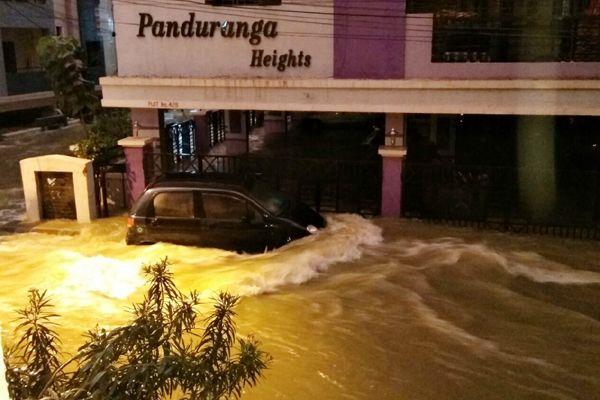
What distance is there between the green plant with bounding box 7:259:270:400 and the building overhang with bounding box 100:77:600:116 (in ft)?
28.1

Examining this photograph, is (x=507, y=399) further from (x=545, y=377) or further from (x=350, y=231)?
(x=350, y=231)

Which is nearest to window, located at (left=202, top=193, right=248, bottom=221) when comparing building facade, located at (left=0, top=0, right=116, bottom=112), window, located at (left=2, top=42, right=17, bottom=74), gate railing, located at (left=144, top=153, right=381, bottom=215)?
gate railing, located at (left=144, top=153, right=381, bottom=215)

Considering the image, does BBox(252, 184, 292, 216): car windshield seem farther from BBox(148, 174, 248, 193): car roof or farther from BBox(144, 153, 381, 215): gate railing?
BBox(144, 153, 381, 215): gate railing

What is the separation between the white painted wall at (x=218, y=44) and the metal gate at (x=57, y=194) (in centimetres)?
264

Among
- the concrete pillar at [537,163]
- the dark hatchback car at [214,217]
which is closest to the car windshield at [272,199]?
the dark hatchback car at [214,217]

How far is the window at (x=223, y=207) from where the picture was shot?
9984mm

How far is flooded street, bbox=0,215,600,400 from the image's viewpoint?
6.89 m

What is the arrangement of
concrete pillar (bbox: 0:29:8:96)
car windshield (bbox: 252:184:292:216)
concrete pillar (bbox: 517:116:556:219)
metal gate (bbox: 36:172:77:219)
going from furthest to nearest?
concrete pillar (bbox: 0:29:8:96), concrete pillar (bbox: 517:116:556:219), metal gate (bbox: 36:172:77:219), car windshield (bbox: 252:184:292:216)

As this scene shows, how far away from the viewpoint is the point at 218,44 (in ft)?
40.9

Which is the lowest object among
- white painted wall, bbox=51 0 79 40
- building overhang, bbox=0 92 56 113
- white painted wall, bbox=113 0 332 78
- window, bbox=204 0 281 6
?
building overhang, bbox=0 92 56 113

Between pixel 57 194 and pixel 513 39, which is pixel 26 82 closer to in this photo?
pixel 57 194

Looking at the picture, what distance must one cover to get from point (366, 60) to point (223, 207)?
14.2 ft

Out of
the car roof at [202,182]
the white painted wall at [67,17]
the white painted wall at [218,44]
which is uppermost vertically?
the white painted wall at [67,17]

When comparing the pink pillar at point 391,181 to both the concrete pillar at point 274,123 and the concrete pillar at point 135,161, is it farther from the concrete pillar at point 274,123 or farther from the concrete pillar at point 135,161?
the concrete pillar at point 274,123
